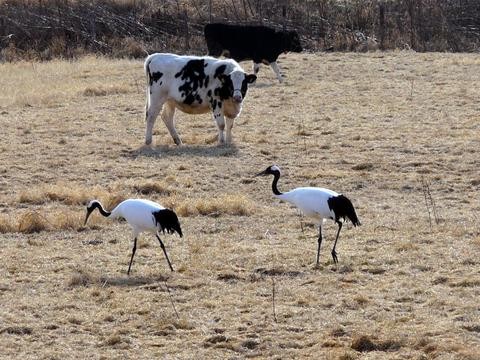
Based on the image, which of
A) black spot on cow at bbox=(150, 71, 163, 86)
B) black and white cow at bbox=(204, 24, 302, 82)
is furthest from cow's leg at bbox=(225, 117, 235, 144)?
black and white cow at bbox=(204, 24, 302, 82)

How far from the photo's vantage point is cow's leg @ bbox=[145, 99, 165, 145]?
18.7 meters

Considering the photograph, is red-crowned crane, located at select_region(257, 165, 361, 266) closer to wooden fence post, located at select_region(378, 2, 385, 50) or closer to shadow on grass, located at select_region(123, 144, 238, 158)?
shadow on grass, located at select_region(123, 144, 238, 158)

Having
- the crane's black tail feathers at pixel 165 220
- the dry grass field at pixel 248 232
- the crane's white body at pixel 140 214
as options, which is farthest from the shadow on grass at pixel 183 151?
the crane's black tail feathers at pixel 165 220

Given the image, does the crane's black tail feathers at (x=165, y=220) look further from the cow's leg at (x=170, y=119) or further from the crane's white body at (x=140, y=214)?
the cow's leg at (x=170, y=119)

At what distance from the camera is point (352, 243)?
12289mm

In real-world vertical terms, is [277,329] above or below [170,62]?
below

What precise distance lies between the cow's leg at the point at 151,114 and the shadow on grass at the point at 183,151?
214 mm

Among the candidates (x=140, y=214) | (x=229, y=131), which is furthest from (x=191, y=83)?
(x=140, y=214)

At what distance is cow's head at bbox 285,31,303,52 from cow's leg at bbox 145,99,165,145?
963cm

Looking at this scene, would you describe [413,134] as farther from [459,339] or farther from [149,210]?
[459,339]

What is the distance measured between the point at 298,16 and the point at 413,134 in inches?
643

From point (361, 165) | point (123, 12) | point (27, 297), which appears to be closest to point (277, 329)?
point (27, 297)

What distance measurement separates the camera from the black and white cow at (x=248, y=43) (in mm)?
26469

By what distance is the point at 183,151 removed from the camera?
18.1 metres
